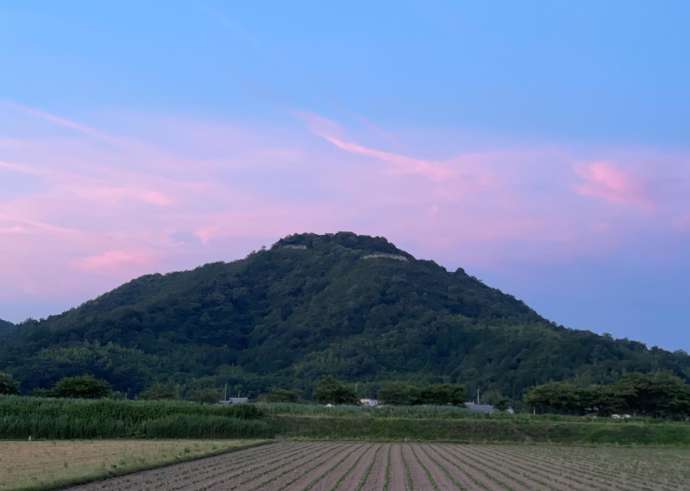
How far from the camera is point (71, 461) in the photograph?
26.5m

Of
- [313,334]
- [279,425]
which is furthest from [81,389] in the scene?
[313,334]

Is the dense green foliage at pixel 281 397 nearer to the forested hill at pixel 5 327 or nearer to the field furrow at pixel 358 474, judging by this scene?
the field furrow at pixel 358 474

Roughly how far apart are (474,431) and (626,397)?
75.2 feet

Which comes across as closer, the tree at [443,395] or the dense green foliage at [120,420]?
the dense green foliage at [120,420]

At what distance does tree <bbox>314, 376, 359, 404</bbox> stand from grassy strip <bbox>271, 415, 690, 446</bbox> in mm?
22647

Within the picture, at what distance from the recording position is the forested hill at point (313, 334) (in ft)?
332

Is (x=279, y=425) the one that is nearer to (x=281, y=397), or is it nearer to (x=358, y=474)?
(x=281, y=397)

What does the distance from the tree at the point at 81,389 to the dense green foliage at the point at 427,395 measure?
25546 millimetres

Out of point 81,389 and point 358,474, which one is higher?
point 81,389

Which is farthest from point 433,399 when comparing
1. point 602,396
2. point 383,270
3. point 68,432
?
point 383,270

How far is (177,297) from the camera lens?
13375cm

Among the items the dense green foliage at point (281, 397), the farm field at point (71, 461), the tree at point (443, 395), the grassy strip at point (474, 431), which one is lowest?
the farm field at point (71, 461)

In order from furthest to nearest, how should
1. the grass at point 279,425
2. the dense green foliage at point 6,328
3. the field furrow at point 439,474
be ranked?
the dense green foliage at point 6,328
the grass at point 279,425
the field furrow at point 439,474

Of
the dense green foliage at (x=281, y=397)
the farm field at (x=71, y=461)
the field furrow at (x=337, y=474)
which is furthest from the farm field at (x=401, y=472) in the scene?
the dense green foliage at (x=281, y=397)
